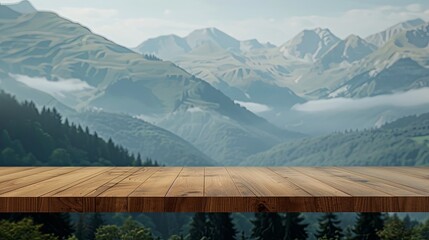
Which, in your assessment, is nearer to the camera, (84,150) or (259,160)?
(84,150)

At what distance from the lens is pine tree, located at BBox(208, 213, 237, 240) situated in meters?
33.5

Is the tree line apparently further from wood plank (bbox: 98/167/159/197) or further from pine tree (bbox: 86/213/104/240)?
wood plank (bbox: 98/167/159/197)

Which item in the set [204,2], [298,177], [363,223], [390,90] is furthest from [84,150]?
[390,90]

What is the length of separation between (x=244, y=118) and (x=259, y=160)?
115 feet

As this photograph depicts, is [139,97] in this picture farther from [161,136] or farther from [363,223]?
[363,223]

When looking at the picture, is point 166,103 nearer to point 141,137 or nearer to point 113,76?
point 113,76

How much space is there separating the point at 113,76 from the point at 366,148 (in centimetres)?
8102

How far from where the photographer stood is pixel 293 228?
114 ft

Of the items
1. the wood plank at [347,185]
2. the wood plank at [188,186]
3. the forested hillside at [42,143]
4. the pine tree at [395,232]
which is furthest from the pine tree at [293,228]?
the wood plank at [188,186]

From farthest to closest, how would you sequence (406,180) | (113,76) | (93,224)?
(113,76) < (93,224) < (406,180)


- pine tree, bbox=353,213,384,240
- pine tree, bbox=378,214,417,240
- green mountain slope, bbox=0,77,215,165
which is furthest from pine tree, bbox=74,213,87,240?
green mountain slope, bbox=0,77,215,165

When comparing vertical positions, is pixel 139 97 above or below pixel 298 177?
above

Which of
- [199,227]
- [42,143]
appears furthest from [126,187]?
[42,143]

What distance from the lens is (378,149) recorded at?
12144 cm
